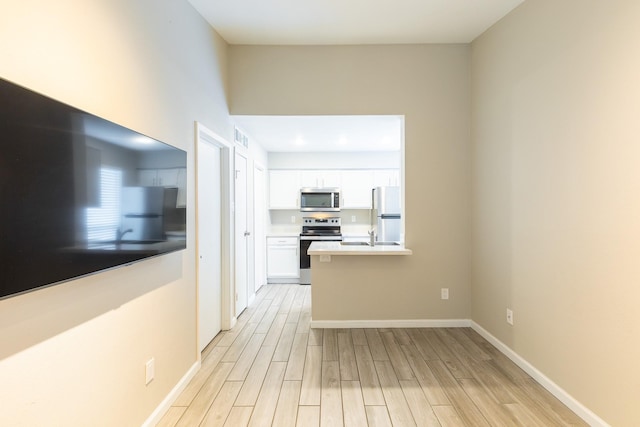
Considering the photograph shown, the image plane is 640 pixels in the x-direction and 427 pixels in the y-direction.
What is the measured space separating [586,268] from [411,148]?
1.92 metres

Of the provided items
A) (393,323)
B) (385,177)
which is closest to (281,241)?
(385,177)

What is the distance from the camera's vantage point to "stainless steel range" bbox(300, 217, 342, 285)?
5.61 m

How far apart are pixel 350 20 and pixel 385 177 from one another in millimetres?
3319

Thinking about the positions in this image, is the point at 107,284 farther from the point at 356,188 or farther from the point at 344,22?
the point at 356,188

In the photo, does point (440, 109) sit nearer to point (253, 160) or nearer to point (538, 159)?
point (538, 159)

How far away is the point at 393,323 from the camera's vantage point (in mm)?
3502

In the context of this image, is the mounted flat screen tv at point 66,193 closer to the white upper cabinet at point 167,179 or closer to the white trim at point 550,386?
the white upper cabinet at point 167,179

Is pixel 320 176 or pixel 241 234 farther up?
pixel 320 176

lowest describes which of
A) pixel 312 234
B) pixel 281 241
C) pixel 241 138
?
pixel 281 241

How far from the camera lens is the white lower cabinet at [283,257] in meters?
5.74

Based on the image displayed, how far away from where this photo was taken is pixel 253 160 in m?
4.80

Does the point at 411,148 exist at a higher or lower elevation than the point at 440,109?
lower

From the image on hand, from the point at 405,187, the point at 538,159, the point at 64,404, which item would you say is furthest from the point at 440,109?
the point at 64,404

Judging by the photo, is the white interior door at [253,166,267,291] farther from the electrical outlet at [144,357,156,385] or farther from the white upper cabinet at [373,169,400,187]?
the electrical outlet at [144,357,156,385]
